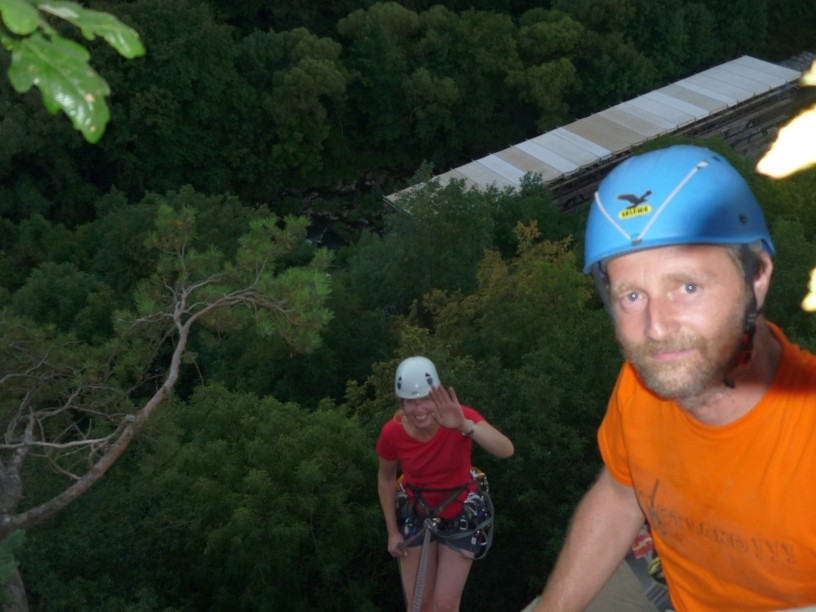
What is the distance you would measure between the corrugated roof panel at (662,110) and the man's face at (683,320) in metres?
34.5

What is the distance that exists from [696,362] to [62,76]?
1783 mm

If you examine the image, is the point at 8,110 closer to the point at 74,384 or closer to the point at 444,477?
the point at 74,384

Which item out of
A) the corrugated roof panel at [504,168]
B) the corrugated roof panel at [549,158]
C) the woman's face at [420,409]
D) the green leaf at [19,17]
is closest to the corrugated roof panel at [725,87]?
the corrugated roof panel at [549,158]

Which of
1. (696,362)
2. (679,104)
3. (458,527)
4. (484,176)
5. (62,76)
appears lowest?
(484,176)

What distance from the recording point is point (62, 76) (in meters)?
2.12

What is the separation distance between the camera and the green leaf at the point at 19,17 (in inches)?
78.8

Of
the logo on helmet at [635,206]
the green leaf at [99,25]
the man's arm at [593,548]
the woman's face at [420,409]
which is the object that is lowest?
the woman's face at [420,409]

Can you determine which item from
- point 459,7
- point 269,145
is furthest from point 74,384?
point 459,7

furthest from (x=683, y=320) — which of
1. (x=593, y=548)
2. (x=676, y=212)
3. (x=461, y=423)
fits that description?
(x=461, y=423)

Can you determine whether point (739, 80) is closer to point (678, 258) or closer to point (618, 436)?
point (618, 436)

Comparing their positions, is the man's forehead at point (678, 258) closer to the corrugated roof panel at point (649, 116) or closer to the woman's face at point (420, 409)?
the woman's face at point (420, 409)

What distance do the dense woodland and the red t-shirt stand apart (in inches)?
126

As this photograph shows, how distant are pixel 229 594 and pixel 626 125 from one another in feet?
93.2

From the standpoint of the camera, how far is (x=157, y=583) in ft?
37.3
